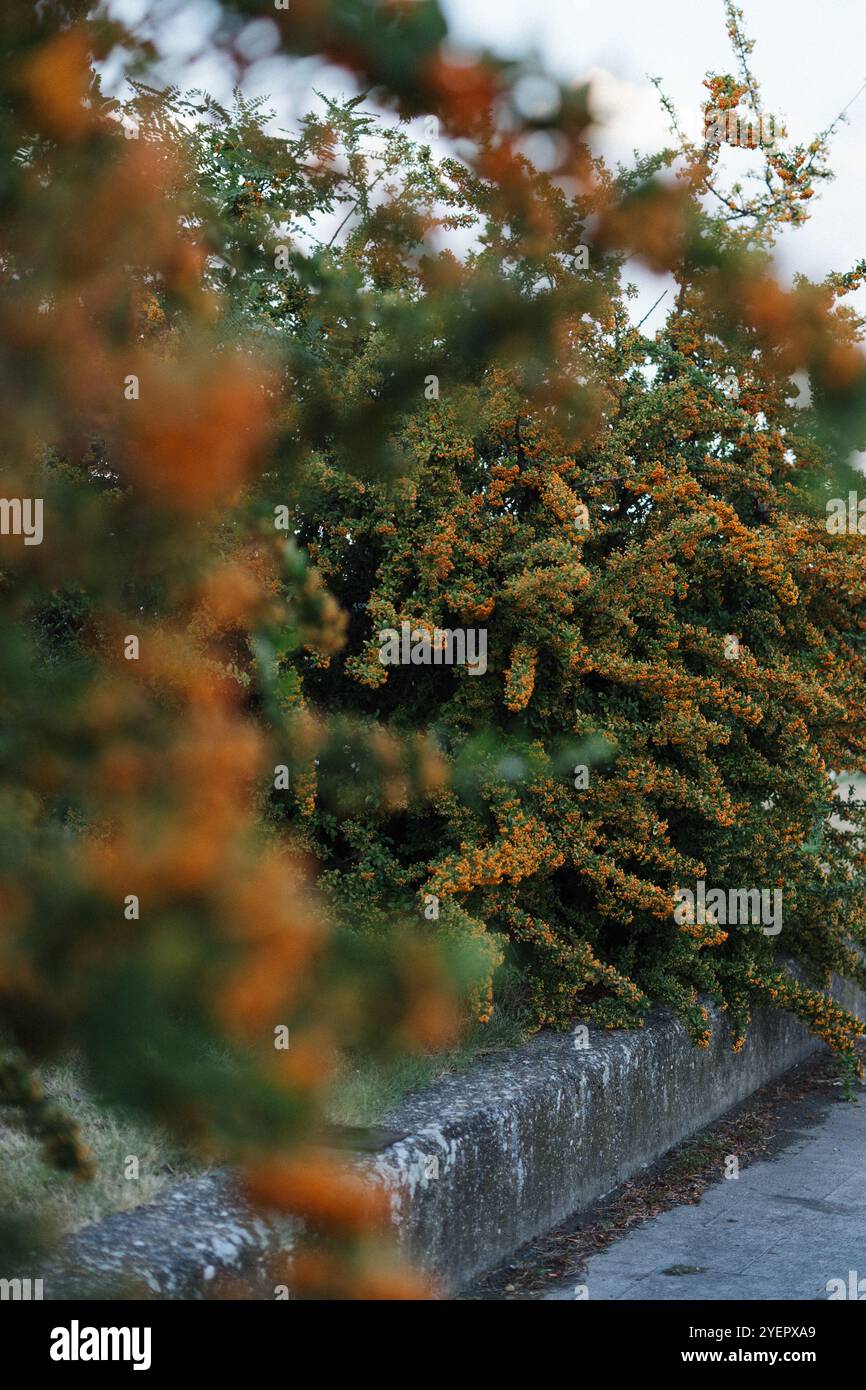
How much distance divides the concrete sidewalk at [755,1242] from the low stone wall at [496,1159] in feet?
1.00

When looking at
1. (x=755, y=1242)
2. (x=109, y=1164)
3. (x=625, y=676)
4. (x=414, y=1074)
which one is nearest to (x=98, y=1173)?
(x=109, y=1164)

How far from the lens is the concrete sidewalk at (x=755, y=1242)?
4.41 metres

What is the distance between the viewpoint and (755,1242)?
4.90m

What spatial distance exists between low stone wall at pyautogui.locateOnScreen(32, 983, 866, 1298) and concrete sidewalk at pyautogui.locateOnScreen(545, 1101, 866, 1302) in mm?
303

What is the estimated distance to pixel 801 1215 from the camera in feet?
17.2

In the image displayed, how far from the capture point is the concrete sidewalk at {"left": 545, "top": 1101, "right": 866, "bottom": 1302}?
441 centimetres

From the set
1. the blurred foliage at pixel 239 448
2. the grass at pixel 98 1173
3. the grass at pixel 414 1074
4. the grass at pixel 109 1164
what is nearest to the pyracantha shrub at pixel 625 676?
the grass at pixel 414 1074

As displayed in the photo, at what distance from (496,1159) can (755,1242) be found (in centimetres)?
114

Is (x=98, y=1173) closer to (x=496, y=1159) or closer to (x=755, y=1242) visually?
(x=496, y=1159)

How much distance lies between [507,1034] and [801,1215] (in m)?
1.31

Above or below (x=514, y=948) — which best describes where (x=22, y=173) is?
above
